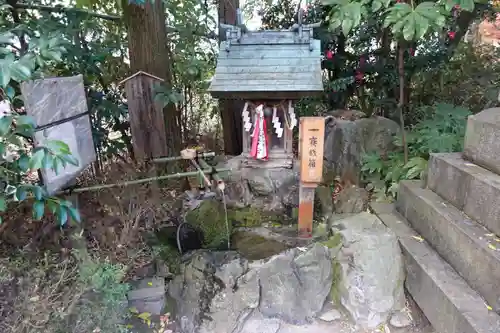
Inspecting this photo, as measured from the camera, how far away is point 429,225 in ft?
9.76

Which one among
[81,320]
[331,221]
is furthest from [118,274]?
[331,221]

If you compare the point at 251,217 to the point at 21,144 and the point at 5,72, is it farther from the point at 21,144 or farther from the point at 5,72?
the point at 5,72

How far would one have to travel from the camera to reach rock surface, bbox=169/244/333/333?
275 cm

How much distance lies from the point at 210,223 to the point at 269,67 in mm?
1690

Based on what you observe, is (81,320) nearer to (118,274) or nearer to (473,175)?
(118,274)

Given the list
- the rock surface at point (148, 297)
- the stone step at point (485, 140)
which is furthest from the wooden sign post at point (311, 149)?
the rock surface at point (148, 297)

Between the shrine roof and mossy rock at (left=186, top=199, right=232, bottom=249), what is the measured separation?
115 centimetres

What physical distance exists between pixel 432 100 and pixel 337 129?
2234 mm

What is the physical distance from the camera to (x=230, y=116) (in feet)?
18.7

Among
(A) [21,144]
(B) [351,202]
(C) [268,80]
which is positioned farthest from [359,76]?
(A) [21,144]

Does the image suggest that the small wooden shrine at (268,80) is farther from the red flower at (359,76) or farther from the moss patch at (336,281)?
the red flower at (359,76)

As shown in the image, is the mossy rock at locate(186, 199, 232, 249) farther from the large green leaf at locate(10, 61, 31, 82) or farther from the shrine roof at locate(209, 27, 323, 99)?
the large green leaf at locate(10, 61, 31, 82)

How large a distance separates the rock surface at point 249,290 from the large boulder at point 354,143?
7.27 ft

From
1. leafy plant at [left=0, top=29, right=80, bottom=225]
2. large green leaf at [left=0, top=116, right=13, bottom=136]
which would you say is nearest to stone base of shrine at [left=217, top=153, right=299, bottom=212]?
leafy plant at [left=0, top=29, right=80, bottom=225]
